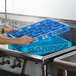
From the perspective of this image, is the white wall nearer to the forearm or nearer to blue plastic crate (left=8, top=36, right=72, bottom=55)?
blue plastic crate (left=8, top=36, right=72, bottom=55)


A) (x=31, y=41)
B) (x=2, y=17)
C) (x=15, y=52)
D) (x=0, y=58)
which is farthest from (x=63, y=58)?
(x=2, y=17)

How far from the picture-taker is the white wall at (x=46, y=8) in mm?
2369

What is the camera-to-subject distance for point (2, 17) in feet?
10.2

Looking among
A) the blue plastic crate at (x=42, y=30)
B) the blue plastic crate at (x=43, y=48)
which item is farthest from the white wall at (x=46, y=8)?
the blue plastic crate at (x=43, y=48)

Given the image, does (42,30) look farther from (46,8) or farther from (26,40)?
(46,8)

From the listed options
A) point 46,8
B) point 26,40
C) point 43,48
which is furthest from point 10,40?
point 46,8

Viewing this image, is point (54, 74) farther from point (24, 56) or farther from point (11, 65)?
point (11, 65)

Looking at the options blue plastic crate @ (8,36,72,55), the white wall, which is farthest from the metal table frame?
the white wall

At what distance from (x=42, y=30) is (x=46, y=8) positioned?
745mm

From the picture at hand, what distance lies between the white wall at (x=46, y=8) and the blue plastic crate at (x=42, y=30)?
394 millimetres

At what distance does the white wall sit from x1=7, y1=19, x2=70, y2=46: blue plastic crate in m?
0.39

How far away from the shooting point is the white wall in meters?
2.37

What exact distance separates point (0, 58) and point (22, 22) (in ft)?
2.81

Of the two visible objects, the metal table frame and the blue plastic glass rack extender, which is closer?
the metal table frame
